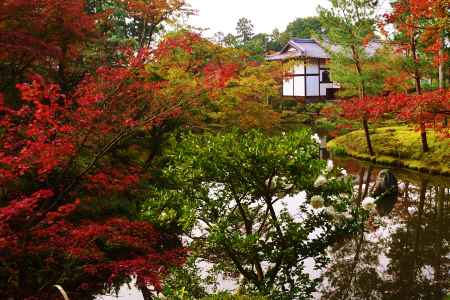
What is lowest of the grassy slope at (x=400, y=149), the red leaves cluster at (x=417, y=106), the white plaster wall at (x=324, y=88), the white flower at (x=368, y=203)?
the grassy slope at (x=400, y=149)

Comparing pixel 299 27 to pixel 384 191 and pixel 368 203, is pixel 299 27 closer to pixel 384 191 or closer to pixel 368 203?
pixel 384 191

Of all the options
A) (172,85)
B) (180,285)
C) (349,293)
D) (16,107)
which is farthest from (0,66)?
(349,293)

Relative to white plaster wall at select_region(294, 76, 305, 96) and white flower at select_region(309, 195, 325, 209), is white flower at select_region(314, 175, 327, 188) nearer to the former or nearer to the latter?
white flower at select_region(309, 195, 325, 209)

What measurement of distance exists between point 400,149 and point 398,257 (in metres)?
12.8

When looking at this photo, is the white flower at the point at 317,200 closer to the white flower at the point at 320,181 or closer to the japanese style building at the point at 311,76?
the white flower at the point at 320,181

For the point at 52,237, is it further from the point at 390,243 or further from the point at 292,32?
the point at 292,32

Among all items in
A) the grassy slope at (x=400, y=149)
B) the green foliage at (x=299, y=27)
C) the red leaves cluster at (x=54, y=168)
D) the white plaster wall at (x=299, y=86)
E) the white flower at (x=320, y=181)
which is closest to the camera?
the red leaves cluster at (x=54, y=168)

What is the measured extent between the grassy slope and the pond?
445cm

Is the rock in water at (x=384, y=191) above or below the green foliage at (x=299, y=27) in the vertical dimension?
below

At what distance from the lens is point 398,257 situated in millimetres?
10688

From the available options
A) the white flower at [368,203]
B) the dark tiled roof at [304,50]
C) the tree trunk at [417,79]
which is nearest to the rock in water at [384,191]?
the tree trunk at [417,79]

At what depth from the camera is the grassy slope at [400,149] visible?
1973 cm

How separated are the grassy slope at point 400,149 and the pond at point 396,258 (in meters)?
4.45

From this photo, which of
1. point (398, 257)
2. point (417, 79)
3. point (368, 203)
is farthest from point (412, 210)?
point (368, 203)
